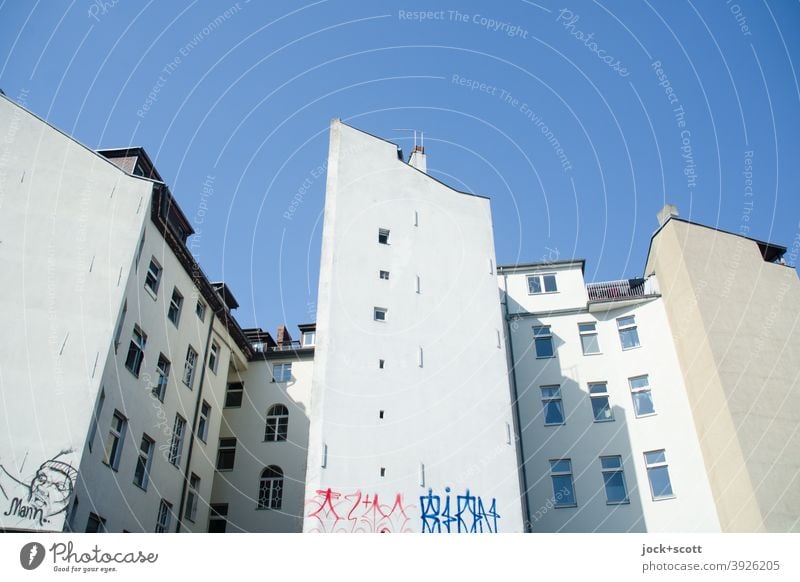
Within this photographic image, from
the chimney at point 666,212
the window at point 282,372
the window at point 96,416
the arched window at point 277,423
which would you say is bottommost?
the window at point 96,416

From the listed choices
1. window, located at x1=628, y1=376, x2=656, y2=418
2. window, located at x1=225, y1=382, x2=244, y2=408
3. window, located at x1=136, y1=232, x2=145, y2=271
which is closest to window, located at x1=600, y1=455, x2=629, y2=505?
window, located at x1=628, y1=376, x2=656, y2=418

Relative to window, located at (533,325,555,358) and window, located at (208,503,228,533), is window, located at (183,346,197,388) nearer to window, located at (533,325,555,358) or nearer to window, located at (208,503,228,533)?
window, located at (208,503,228,533)

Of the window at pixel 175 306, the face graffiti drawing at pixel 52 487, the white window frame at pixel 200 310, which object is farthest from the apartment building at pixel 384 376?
the window at pixel 175 306

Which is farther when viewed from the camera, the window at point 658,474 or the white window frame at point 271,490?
the white window frame at point 271,490

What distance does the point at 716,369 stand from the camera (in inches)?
1137

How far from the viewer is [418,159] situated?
3656cm

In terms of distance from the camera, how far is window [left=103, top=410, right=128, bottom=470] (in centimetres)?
2409

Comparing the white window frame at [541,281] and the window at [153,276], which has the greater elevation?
the white window frame at [541,281]

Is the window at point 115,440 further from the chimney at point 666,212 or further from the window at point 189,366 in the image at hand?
the chimney at point 666,212

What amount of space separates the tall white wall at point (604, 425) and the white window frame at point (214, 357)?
610 inches

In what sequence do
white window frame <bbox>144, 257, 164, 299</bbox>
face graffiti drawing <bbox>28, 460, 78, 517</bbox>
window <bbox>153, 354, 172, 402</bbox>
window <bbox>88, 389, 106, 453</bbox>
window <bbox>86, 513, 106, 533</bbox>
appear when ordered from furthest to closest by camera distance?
window <bbox>153, 354, 172, 402</bbox> → white window frame <bbox>144, 257, 164, 299</bbox> → window <bbox>86, 513, 106, 533</bbox> → window <bbox>88, 389, 106, 453</bbox> → face graffiti drawing <bbox>28, 460, 78, 517</bbox>

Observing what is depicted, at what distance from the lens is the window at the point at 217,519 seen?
3334 centimetres

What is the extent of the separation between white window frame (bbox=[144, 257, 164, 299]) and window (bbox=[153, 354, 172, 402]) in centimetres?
283
